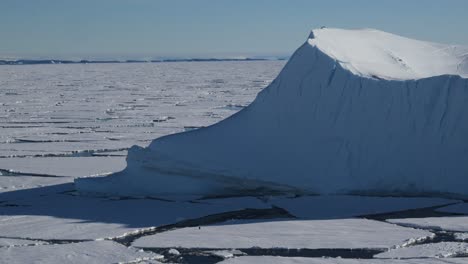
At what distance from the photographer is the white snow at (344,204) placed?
208 inches

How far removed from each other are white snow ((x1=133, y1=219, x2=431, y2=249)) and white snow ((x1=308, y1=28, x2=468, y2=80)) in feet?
5.02

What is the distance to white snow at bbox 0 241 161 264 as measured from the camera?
4191 mm

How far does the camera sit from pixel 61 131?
1051 centimetres

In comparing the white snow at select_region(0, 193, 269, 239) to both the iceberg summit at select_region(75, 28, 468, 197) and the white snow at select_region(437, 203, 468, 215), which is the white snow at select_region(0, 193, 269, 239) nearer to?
the iceberg summit at select_region(75, 28, 468, 197)

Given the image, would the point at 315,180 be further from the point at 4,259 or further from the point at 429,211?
the point at 4,259

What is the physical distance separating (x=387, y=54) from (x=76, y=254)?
12.2 feet

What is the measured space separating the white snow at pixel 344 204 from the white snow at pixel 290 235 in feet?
0.66

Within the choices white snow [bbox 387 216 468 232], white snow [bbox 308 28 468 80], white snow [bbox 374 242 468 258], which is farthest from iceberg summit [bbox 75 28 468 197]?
white snow [bbox 374 242 468 258]

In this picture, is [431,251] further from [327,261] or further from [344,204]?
[344,204]

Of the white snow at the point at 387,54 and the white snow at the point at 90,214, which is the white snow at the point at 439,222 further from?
the white snow at the point at 387,54

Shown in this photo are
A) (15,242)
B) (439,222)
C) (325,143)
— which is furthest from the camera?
(325,143)

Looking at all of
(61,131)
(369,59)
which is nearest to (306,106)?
(369,59)

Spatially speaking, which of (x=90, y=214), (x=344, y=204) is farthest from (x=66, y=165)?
(x=344, y=204)

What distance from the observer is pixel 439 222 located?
5.00m
